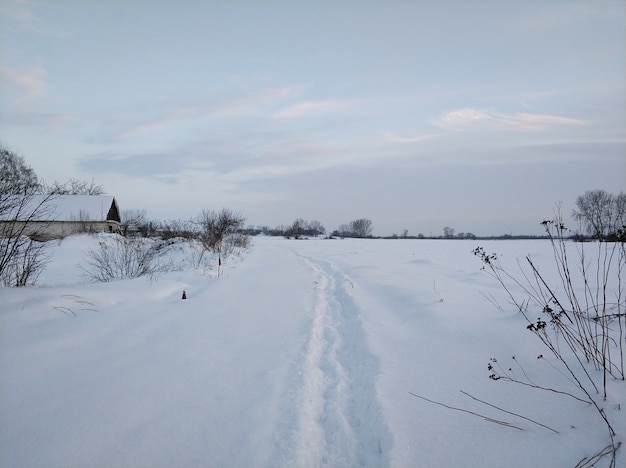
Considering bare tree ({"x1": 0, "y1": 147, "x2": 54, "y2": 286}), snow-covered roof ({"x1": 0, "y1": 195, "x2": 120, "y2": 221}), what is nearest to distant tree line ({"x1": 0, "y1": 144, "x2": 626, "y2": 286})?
bare tree ({"x1": 0, "y1": 147, "x2": 54, "y2": 286})

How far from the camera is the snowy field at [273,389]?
8.24ft

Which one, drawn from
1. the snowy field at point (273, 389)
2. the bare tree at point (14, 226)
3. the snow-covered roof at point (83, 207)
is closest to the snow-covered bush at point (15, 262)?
the bare tree at point (14, 226)

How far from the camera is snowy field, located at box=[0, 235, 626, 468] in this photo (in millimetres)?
2512

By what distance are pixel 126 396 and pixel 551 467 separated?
378cm

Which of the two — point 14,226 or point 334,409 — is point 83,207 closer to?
point 14,226

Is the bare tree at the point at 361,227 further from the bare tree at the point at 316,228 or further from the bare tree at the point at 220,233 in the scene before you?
the bare tree at the point at 220,233

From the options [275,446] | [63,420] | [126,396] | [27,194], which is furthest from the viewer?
[27,194]

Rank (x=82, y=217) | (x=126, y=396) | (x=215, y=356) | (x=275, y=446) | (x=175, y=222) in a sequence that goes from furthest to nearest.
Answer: (x=82, y=217) < (x=175, y=222) < (x=215, y=356) < (x=126, y=396) < (x=275, y=446)

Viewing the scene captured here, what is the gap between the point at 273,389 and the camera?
355cm

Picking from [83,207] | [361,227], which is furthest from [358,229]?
[83,207]

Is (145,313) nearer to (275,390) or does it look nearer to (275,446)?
(275,390)

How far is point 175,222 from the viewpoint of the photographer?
22.9 m

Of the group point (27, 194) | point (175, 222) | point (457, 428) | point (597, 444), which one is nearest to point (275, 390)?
point (457, 428)

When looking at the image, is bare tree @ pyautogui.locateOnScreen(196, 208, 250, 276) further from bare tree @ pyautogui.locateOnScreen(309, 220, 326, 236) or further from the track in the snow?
bare tree @ pyautogui.locateOnScreen(309, 220, 326, 236)
